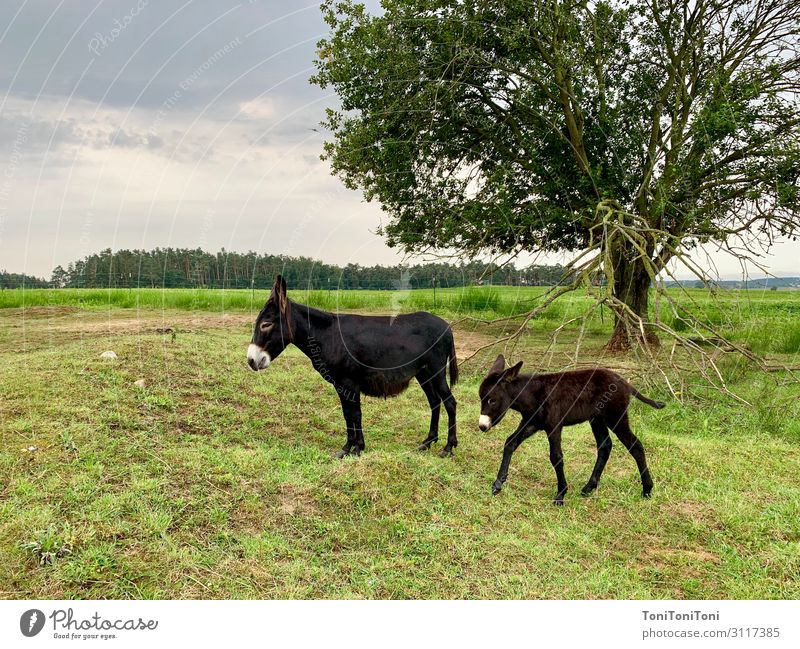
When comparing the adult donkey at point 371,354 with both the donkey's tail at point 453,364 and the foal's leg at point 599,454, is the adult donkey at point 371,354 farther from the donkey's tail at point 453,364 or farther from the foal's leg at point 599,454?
the foal's leg at point 599,454

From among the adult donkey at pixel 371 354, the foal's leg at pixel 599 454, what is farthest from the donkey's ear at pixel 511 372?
the adult donkey at pixel 371 354

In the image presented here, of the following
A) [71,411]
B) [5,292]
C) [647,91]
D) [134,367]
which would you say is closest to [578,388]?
[71,411]

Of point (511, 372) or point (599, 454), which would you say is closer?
point (511, 372)

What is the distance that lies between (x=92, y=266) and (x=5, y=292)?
16137 mm

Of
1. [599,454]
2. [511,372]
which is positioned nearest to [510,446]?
[511,372]

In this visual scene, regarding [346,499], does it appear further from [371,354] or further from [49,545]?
[49,545]

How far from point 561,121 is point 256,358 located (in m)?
12.4

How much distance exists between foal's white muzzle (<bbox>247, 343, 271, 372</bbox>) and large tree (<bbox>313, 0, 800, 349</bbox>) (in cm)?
513

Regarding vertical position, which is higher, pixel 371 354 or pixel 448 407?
pixel 371 354

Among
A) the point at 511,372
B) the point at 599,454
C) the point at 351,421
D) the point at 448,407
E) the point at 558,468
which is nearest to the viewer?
the point at 511,372

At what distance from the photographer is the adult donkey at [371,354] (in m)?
5.36

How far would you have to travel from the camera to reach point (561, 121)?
45.7 feet

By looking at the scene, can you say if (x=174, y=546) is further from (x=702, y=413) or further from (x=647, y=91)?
(x=647, y=91)

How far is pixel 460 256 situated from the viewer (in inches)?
245
